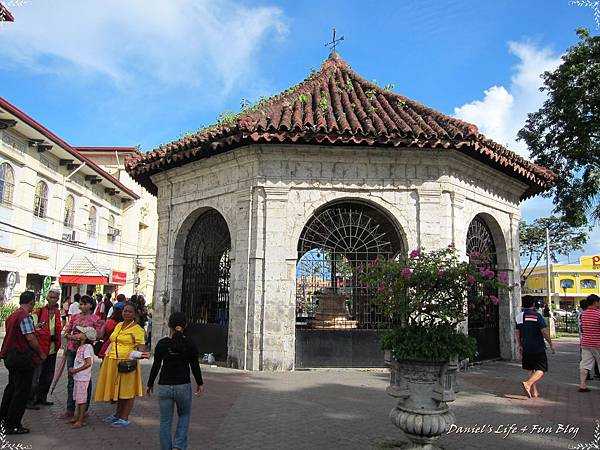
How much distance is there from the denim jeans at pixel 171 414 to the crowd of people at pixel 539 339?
18.9ft

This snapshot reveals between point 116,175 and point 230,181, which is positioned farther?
point 116,175

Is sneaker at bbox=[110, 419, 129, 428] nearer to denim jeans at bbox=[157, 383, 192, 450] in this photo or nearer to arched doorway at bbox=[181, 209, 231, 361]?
denim jeans at bbox=[157, 383, 192, 450]

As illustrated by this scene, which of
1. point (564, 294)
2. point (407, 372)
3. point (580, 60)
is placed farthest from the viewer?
point (564, 294)

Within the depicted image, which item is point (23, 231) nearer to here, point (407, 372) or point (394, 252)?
point (394, 252)

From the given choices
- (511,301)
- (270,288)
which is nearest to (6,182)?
(270,288)

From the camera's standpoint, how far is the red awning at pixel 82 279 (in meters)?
23.4

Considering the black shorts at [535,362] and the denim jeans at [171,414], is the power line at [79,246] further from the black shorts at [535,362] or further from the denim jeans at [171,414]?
the black shorts at [535,362]

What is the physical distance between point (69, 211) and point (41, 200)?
9.61 ft

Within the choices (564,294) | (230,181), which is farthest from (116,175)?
(564,294)

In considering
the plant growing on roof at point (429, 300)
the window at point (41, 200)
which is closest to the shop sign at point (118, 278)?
the window at point (41, 200)

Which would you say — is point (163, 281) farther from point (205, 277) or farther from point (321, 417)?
point (321, 417)

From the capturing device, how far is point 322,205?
395 inches

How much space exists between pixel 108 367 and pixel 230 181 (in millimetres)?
5547

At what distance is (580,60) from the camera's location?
13.1m
